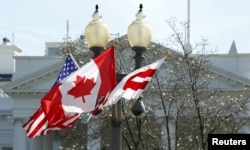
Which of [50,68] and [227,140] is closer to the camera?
[227,140]

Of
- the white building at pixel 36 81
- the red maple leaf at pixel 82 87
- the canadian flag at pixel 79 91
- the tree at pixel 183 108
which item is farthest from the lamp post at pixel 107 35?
the white building at pixel 36 81

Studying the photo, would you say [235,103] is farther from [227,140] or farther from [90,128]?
[227,140]

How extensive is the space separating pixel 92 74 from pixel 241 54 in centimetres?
4234

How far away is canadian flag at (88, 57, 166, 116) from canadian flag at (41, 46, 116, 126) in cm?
15

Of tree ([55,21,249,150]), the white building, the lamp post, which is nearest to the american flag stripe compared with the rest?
the lamp post

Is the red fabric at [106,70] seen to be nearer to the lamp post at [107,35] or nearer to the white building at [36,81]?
the lamp post at [107,35]

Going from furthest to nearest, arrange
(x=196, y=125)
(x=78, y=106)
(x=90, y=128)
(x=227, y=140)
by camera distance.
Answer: (x=90, y=128) → (x=196, y=125) → (x=227, y=140) → (x=78, y=106)

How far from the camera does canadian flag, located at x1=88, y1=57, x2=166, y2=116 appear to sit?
496 inches

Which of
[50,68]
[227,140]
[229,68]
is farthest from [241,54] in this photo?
[227,140]

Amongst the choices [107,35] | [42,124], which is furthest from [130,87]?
[42,124]

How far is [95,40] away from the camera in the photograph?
44.0 feet

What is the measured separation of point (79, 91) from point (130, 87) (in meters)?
0.91

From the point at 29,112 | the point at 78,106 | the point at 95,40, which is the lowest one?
the point at 29,112

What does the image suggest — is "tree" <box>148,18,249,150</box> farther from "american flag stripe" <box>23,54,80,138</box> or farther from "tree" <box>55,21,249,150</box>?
"american flag stripe" <box>23,54,80,138</box>
